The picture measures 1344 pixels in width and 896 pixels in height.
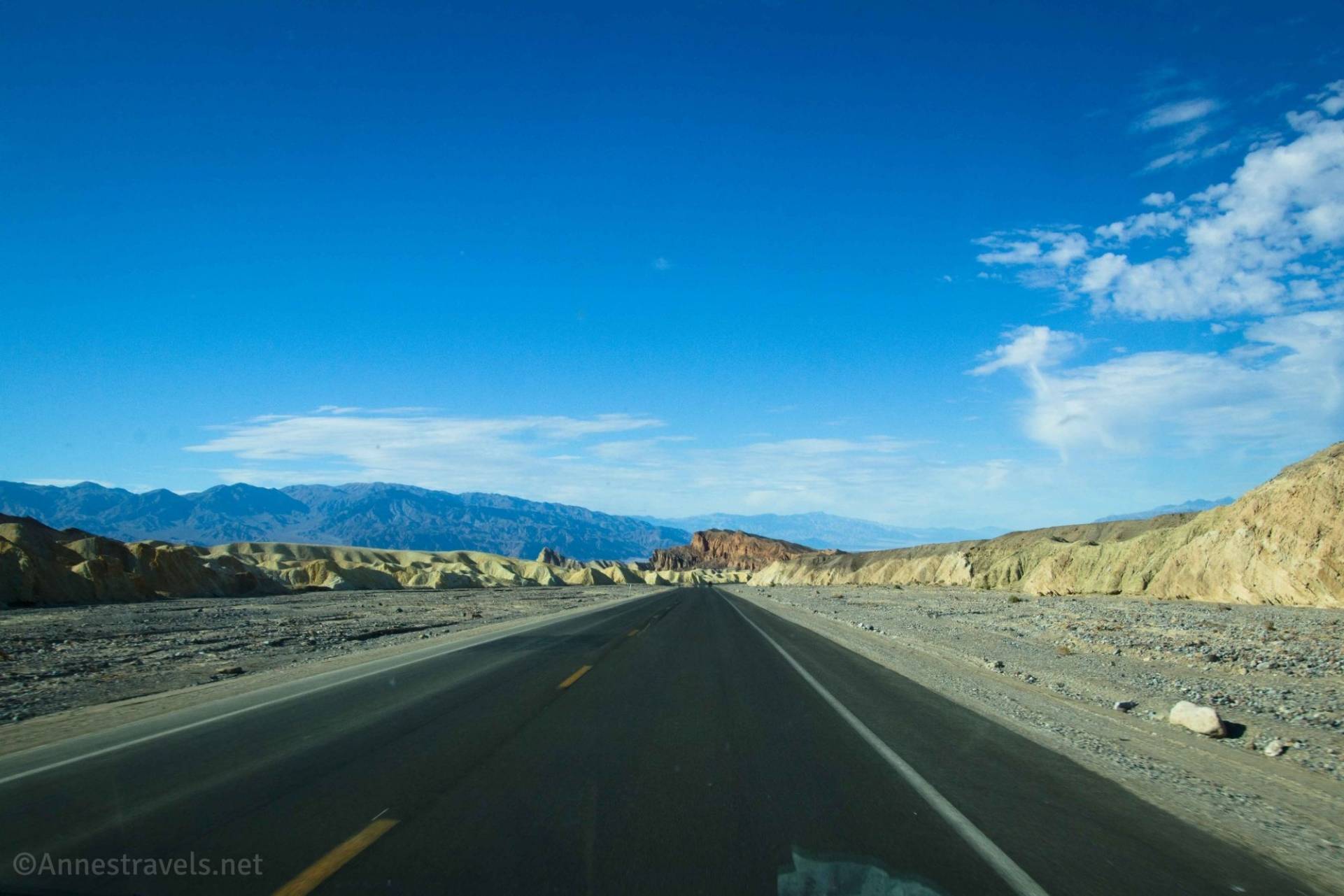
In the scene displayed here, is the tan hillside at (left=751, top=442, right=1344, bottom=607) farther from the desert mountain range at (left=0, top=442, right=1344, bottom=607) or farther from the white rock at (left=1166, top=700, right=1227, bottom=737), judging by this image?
the white rock at (left=1166, top=700, right=1227, bottom=737)

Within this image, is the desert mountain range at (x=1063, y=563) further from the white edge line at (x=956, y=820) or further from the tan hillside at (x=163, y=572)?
the white edge line at (x=956, y=820)

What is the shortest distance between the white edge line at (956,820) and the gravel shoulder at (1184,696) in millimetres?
1840

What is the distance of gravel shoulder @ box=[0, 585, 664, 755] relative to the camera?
462 inches

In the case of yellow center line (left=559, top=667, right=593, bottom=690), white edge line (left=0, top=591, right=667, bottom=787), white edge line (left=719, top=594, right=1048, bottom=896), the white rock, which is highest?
the white rock

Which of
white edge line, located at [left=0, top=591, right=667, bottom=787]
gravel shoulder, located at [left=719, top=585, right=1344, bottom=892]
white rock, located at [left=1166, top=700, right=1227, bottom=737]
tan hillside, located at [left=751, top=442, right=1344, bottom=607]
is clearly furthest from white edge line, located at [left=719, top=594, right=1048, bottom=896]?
tan hillside, located at [left=751, top=442, right=1344, bottom=607]

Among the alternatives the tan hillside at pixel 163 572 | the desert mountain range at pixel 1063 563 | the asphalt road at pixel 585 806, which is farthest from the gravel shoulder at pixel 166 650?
the desert mountain range at pixel 1063 563

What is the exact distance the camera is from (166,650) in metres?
21.5

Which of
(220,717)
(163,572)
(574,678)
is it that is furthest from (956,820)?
(163,572)

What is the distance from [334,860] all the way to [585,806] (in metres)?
1.91

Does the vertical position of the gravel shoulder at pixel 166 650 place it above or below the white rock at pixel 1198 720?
below

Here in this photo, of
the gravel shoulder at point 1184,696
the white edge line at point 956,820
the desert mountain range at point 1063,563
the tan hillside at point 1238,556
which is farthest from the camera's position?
the desert mountain range at point 1063,563

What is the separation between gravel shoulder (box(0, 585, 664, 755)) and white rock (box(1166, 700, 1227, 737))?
44.3 feet

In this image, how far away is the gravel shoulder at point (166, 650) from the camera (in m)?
11.7

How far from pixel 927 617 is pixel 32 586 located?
172 ft
